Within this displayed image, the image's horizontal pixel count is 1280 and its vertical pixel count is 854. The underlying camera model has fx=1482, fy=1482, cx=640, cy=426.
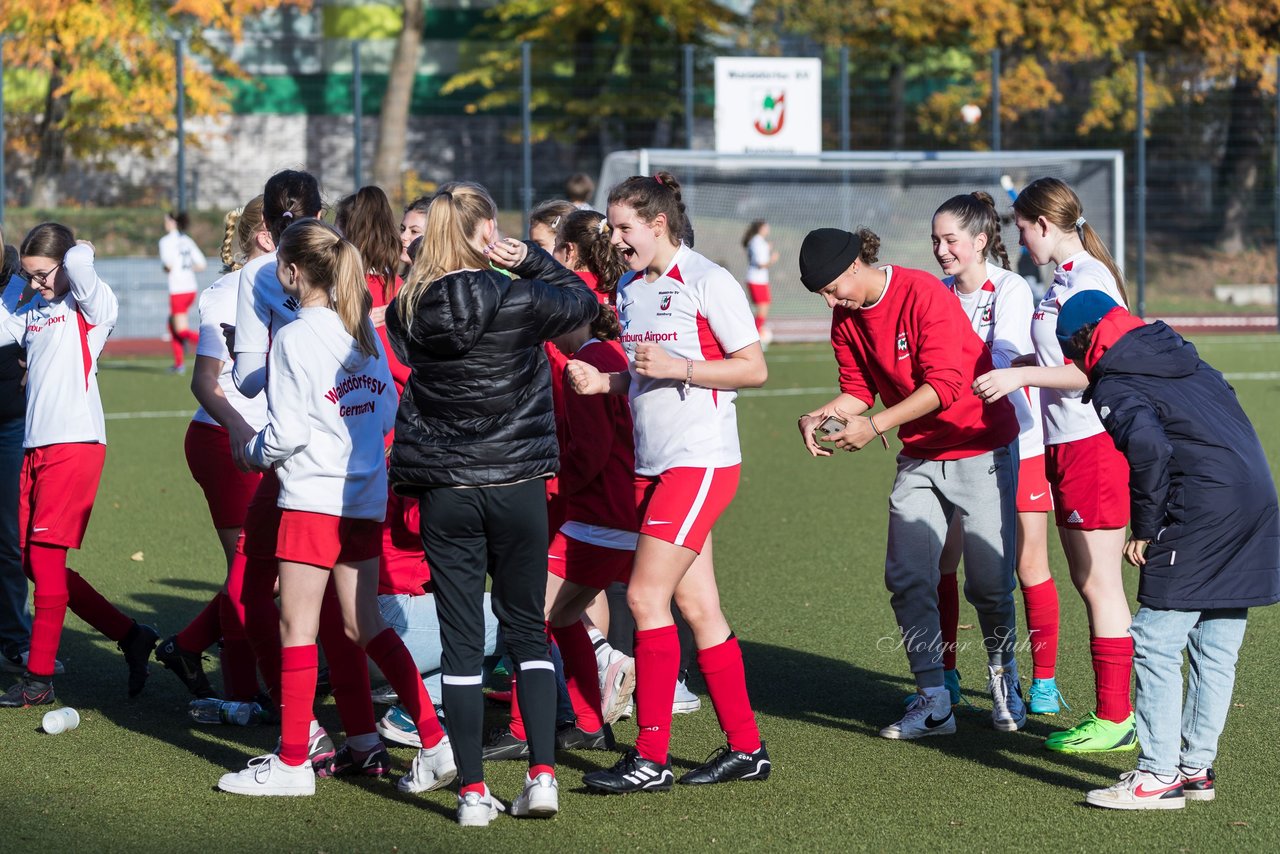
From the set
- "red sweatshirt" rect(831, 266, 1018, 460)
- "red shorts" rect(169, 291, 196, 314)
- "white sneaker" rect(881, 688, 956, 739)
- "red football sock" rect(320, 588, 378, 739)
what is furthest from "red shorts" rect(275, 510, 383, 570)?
"red shorts" rect(169, 291, 196, 314)

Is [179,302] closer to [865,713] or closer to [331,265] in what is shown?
[865,713]

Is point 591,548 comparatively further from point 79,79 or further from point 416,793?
point 79,79

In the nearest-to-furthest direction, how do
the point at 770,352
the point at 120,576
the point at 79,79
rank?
the point at 120,576 → the point at 770,352 → the point at 79,79

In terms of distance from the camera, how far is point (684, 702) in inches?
227

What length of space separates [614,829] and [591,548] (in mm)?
1125

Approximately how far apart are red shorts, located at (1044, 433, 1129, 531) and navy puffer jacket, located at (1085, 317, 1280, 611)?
765mm

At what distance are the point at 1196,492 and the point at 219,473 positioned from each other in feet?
11.4

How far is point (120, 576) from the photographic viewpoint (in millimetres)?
8062

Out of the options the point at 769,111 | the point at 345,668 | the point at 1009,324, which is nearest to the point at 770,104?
the point at 769,111

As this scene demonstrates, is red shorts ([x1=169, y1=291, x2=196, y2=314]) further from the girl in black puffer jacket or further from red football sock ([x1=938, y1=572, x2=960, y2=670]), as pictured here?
the girl in black puffer jacket

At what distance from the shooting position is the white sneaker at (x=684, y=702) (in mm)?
5738

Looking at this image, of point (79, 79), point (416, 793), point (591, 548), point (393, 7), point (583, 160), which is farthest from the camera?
point (393, 7)

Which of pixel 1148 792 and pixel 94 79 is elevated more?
pixel 94 79

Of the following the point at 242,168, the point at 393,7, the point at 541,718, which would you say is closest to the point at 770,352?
the point at 242,168
